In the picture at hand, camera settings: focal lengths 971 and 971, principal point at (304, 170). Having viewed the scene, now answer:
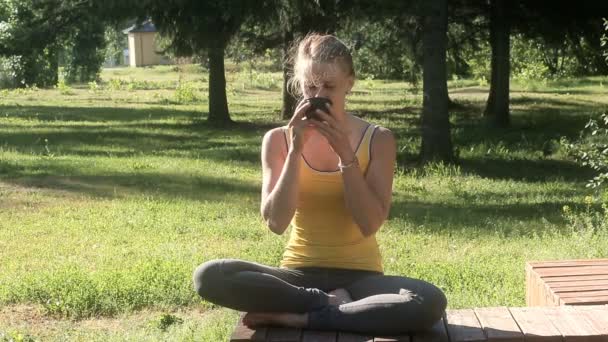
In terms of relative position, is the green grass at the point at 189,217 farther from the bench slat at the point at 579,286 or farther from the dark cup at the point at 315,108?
the dark cup at the point at 315,108

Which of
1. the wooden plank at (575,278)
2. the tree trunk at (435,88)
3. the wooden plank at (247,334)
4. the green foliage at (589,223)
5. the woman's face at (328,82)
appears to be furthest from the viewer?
the tree trunk at (435,88)

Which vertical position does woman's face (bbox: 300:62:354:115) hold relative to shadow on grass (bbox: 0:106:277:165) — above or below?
above

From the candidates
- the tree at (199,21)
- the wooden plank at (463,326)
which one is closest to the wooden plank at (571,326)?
the wooden plank at (463,326)

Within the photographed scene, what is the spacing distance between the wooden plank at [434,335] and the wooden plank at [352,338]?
18 centimetres

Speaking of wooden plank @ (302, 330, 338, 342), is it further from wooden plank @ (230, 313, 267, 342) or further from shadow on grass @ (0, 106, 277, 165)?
shadow on grass @ (0, 106, 277, 165)

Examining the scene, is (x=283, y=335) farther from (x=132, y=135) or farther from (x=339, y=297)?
(x=132, y=135)

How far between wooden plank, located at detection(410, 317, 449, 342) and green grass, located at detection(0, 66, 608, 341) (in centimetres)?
215

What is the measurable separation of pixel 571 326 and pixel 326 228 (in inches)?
41.5

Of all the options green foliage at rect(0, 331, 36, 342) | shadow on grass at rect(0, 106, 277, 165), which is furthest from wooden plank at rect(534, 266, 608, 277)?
shadow on grass at rect(0, 106, 277, 165)

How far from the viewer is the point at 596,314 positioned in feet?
13.1

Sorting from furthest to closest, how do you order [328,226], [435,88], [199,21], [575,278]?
[199,21] → [435,88] → [575,278] → [328,226]

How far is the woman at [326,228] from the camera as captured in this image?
3.75m

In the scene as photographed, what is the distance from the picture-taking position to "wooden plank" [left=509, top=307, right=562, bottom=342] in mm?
3691

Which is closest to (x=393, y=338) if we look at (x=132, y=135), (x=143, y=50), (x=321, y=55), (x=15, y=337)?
(x=321, y=55)
